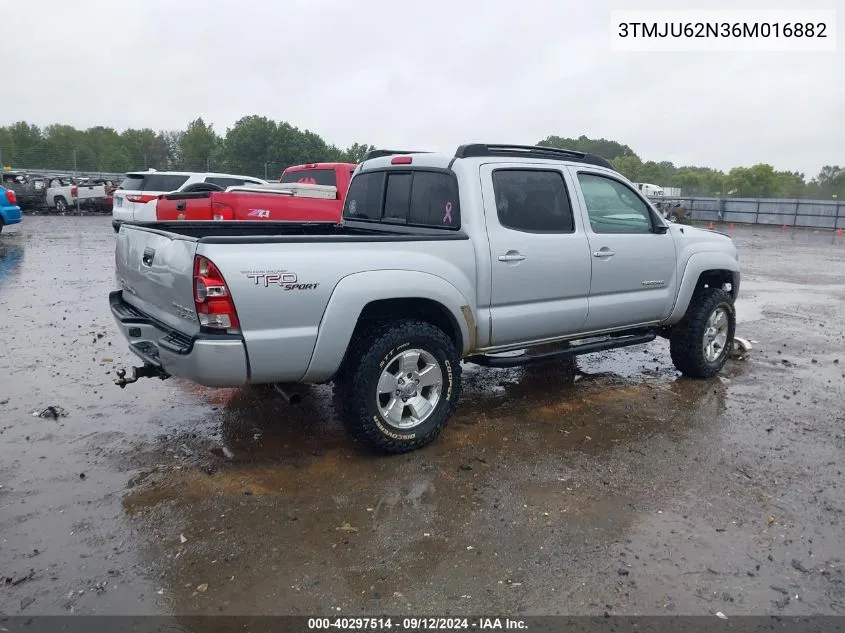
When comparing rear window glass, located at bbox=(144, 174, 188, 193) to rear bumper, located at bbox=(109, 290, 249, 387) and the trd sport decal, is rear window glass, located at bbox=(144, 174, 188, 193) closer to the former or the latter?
rear bumper, located at bbox=(109, 290, 249, 387)

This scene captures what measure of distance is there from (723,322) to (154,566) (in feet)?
17.5

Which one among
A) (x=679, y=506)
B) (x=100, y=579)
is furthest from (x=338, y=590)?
(x=679, y=506)

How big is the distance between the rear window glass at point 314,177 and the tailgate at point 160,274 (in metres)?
7.17

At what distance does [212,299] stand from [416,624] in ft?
6.23

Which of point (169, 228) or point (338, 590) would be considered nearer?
point (338, 590)

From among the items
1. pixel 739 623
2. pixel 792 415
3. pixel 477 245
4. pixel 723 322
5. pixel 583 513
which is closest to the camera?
pixel 739 623

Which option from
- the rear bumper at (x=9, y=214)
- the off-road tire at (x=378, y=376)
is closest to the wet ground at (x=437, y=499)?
the off-road tire at (x=378, y=376)

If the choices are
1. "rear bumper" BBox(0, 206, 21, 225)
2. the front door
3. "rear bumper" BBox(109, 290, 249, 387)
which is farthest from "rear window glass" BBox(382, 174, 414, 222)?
"rear bumper" BBox(0, 206, 21, 225)

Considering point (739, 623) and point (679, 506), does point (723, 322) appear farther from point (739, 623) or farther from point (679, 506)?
point (739, 623)

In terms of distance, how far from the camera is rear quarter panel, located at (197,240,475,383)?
3.50 m

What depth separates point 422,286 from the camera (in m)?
4.09

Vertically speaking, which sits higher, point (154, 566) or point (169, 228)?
point (169, 228)

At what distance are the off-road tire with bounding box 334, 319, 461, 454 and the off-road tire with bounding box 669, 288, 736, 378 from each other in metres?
2.75

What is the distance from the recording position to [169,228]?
4656 millimetres
